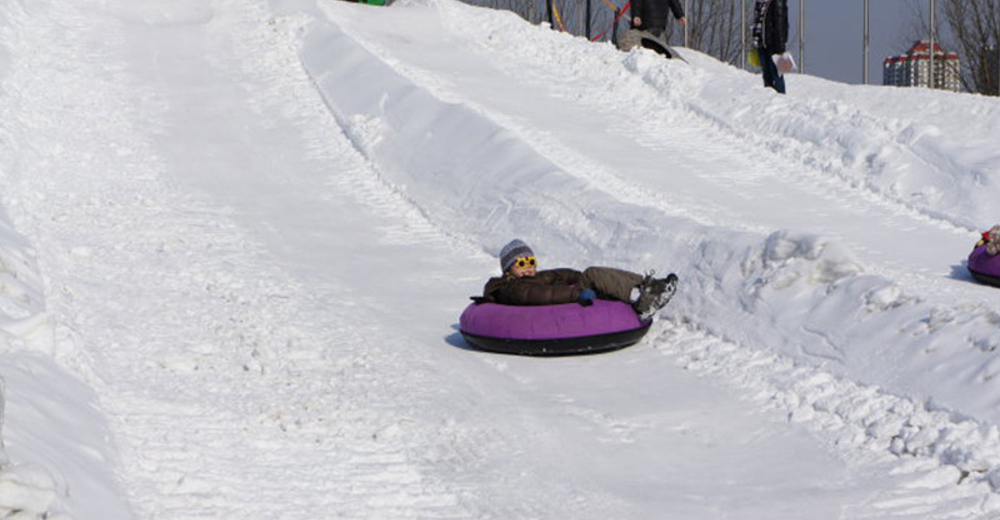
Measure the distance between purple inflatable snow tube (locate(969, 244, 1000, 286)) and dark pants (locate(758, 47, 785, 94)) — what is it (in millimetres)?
8133

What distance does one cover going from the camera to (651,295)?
740 cm

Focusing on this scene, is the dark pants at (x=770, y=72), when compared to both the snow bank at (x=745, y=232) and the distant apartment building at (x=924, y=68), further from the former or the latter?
the distant apartment building at (x=924, y=68)

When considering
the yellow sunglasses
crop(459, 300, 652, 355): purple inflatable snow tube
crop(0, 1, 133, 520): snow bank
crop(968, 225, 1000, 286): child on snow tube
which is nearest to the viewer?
crop(0, 1, 133, 520): snow bank

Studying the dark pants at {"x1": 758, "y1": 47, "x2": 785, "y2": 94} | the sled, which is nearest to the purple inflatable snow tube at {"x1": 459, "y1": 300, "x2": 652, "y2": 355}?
the dark pants at {"x1": 758, "y1": 47, "x2": 785, "y2": 94}

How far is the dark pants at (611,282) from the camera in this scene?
24.7 feet

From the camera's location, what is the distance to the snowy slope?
16.6 feet

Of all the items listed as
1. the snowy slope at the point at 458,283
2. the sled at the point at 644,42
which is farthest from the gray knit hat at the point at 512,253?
the sled at the point at 644,42

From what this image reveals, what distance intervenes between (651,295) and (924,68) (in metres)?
16.2

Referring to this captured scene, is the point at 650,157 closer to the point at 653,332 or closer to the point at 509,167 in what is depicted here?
the point at 509,167

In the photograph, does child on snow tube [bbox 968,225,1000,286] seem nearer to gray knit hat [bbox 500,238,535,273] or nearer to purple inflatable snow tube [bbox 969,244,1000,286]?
purple inflatable snow tube [bbox 969,244,1000,286]

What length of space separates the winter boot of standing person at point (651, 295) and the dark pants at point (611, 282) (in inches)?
2.9

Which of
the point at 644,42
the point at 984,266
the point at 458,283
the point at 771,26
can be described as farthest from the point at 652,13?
the point at 984,266

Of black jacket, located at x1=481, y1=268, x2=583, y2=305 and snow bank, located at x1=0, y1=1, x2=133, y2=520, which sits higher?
snow bank, located at x1=0, y1=1, x2=133, y2=520

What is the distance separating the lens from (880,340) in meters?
6.37
